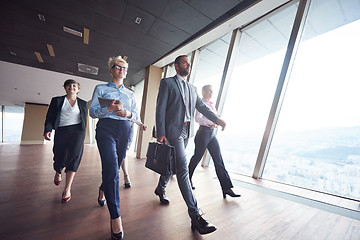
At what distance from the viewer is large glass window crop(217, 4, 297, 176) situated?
3145mm

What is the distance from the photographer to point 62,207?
1624 millimetres

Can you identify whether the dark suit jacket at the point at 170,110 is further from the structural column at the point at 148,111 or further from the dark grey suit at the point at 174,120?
the structural column at the point at 148,111

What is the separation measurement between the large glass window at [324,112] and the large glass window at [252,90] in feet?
1.02

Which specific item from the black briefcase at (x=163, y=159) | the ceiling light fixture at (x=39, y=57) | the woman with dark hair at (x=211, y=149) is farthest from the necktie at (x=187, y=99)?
the ceiling light fixture at (x=39, y=57)

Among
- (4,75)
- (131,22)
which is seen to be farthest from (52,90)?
(131,22)

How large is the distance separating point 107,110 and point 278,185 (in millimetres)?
2935

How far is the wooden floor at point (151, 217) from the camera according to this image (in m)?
1.27

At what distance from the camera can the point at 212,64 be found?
5.15 m

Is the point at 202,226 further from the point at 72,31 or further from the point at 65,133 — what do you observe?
the point at 72,31

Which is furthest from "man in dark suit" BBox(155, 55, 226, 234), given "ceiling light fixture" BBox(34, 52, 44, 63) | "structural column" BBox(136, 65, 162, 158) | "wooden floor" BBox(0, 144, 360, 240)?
"ceiling light fixture" BBox(34, 52, 44, 63)

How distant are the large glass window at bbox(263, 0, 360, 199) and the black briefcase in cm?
238

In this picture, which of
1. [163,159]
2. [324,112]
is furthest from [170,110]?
[324,112]

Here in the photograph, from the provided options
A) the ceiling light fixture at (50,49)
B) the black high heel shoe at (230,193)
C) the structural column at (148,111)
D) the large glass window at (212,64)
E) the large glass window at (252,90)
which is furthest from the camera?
the structural column at (148,111)

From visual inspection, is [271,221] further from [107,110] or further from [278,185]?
[107,110]
